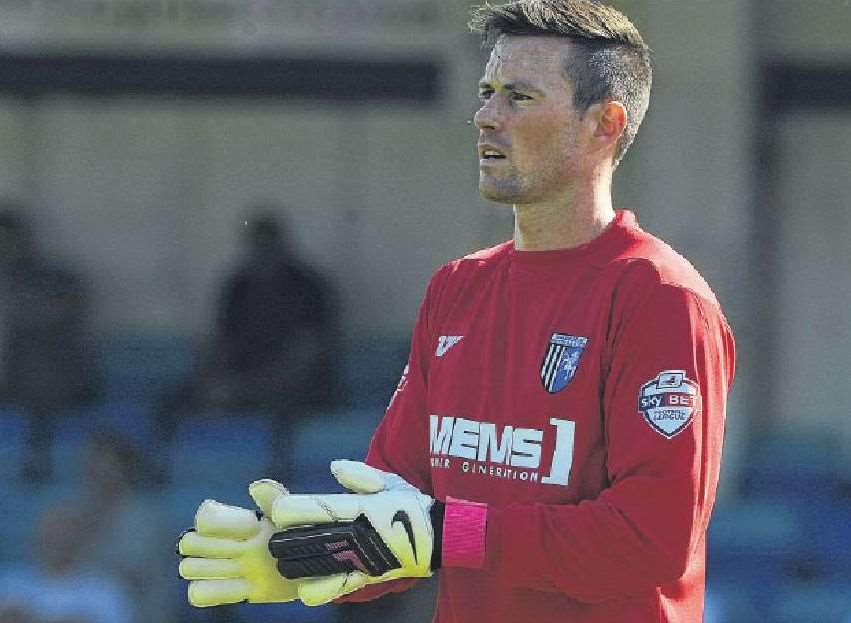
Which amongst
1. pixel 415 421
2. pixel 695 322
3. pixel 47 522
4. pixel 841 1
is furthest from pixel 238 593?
pixel 841 1

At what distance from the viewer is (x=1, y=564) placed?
4363mm

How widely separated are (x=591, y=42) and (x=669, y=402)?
1.61 ft

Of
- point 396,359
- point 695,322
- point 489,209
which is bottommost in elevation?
point 396,359

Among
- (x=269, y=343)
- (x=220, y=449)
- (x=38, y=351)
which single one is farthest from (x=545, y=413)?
(x=38, y=351)

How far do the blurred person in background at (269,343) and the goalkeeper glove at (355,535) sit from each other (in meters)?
2.65

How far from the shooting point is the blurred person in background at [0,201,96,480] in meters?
4.62

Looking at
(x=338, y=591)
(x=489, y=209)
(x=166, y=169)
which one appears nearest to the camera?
(x=338, y=591)

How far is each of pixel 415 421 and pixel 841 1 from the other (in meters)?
3.15

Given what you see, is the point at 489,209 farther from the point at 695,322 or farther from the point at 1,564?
the point at 695,322

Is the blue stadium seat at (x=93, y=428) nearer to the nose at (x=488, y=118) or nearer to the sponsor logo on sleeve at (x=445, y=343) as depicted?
the sponsor logo on sleeve at (x=445, y=343)

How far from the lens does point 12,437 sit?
15.1 ft

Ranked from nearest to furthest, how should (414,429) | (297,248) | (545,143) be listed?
(545,143) → (414,429) → (297,248)

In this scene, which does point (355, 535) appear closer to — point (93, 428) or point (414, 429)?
point (414, 429)

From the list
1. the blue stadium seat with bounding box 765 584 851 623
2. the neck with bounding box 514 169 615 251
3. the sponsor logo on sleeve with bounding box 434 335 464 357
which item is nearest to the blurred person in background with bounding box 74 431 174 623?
the blue stadium seat with bounding box 765 584 851 623
